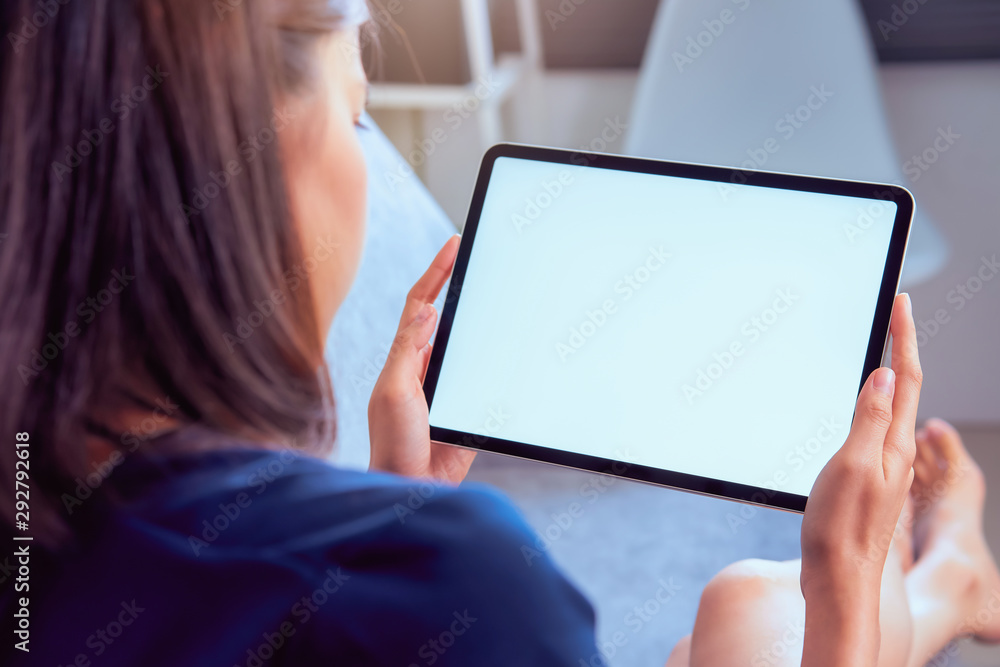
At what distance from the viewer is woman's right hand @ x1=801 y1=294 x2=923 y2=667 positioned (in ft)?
1.41

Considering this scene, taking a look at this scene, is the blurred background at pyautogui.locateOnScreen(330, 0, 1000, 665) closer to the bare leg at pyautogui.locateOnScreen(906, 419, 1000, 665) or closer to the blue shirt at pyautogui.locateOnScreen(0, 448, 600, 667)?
the bare leg at pyautogui.locateOnScreen(906, 419, 1000, 665)

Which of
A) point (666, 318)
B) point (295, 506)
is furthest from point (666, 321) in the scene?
point (295, 506)

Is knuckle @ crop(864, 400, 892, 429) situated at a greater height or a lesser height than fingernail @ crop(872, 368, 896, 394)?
lesser

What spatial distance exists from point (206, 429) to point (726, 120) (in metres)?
1.07

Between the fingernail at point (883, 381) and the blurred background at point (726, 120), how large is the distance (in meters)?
0.66

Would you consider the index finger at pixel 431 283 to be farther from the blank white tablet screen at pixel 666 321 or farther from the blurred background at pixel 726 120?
the blurred background at pixel 726 120

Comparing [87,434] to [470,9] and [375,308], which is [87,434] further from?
[470,9]

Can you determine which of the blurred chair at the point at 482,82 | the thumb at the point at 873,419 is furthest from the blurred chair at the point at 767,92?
the thumb at the point at 873,419

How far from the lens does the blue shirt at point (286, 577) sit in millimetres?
370

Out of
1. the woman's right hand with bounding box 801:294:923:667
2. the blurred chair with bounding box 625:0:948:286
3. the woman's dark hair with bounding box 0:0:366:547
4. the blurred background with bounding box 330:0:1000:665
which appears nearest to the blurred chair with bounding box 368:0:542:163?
the blurred background with bounding box 330:0:1000:665

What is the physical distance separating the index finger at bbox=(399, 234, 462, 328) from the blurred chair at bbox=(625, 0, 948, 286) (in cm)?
74

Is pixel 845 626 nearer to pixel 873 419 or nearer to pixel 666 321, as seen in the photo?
pixel 873 419

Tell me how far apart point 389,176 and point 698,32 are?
602 mm

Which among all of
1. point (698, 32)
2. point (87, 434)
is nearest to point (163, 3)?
point (87, 434)
